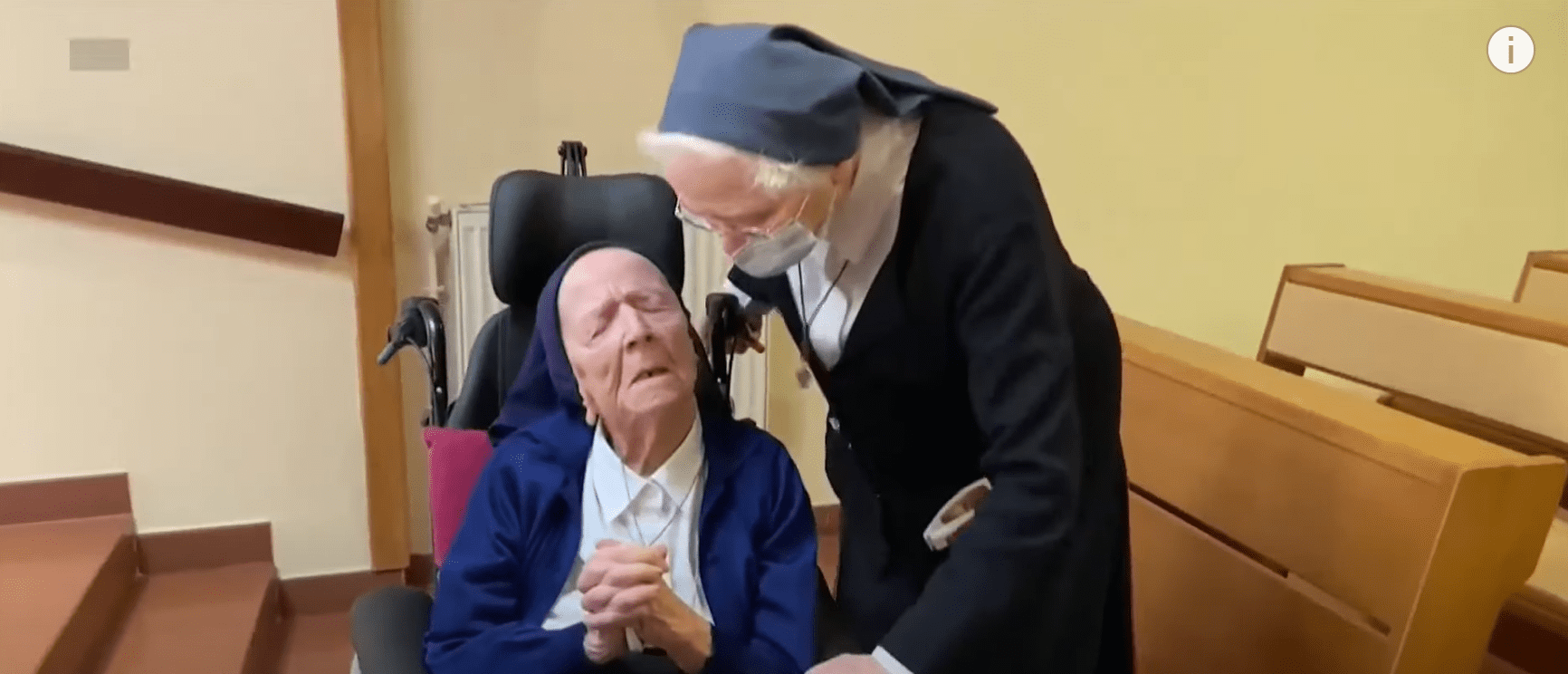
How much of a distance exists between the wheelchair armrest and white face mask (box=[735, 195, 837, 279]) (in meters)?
0.64

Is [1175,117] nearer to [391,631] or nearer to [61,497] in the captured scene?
[391,631]

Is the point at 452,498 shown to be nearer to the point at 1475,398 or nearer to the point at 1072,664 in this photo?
the point at 1072,664

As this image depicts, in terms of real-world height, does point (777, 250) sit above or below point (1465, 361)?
above

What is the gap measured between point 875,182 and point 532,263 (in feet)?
2.34

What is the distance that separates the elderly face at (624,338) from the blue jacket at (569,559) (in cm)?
10

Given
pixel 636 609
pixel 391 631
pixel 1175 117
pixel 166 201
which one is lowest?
pixel 391 631

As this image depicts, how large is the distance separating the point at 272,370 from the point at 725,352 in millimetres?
1343

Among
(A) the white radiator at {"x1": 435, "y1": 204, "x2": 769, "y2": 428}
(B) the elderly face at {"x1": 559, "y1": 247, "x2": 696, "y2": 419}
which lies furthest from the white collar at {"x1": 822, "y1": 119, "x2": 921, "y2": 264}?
(A) the white radiator at {"x1": 435, "y1": 204, "x2": 769, "y2": 428}

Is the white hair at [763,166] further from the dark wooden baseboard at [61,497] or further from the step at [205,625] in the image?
the dark wooden baseboard at [61,497]

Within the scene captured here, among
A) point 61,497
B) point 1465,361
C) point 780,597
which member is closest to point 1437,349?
point 1465,361

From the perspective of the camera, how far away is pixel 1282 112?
3.08m

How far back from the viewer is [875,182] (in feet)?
3.51

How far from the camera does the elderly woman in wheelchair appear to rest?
1.34 m

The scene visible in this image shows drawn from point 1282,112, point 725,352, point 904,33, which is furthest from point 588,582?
point 1282,112
